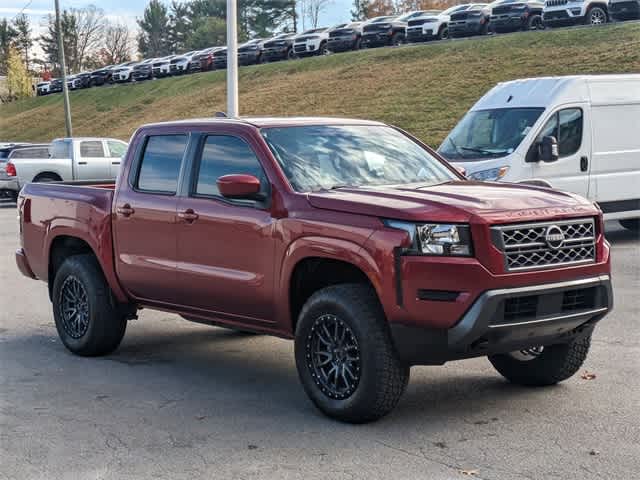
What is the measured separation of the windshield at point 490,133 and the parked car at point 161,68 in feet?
184

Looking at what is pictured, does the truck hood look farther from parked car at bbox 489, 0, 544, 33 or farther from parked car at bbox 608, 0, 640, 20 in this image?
parked car at bbox 489, 0, 544, 33

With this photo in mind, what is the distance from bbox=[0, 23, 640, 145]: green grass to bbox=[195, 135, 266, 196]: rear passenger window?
24.9 m

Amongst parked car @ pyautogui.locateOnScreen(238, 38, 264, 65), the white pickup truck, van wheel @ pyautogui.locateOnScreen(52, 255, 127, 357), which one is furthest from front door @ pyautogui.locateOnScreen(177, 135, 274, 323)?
parked car @ pyautogui.locateOnScreen(238, 38, 264, 65)

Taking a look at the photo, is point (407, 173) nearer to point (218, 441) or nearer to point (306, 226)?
point (306, 226)

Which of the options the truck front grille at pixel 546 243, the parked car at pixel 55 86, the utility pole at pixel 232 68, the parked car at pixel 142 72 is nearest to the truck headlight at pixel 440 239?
the truck front grille at pixel 546 243

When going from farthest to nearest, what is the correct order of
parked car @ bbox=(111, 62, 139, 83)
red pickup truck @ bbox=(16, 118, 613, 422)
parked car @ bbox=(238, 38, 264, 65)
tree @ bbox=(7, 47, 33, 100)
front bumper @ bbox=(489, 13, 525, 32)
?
tree @ bbox=(7, 47, 33, 100)
parked car @ bbox=(111, 62, 139, 83)
parked car @ bbox=(238, 38, 264, 65)
front bumper @ bbox=(489, 13, 525, 32)
red pickup truck @ bbox=(16, 118, 613, 422)

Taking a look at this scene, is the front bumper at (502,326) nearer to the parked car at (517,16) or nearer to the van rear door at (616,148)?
the van rear door at (616,148)

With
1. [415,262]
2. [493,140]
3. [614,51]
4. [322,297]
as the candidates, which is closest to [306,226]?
[322,297]

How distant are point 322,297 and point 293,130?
1479mm

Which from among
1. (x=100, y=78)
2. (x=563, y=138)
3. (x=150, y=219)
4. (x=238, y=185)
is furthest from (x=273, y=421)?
(x=100, y=78)

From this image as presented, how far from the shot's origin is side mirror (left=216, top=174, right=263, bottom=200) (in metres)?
6.58

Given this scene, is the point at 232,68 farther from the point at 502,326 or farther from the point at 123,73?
the point at 123,73

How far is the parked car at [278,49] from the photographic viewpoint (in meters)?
58.3

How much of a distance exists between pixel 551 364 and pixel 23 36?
135 metres
